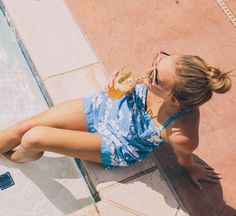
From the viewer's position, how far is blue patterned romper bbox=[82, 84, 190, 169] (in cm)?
306

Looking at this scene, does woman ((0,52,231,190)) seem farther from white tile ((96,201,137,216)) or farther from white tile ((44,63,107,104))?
white tile ((44,63,107,104))

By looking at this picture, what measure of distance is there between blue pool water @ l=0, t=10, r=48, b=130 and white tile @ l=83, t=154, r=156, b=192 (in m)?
0.92

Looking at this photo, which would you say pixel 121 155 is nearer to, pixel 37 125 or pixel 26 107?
pixel 37 125

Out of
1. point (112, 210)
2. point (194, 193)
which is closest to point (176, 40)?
point (194, 193)

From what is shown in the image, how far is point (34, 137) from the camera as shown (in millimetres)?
3025

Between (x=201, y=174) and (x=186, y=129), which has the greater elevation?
(x=186, y=129)

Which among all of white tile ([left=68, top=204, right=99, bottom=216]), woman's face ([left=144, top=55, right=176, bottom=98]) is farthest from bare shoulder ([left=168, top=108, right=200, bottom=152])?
white tile ([left=68, top=204, right=99, bottom=216])

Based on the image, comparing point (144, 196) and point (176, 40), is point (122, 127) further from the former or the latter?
point (176, 40)

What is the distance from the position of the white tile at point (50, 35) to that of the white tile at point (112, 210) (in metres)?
1.39

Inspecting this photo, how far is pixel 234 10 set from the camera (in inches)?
183

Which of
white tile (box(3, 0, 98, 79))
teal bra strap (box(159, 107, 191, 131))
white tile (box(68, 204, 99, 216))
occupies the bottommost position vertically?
white tile (box(68, 204, 99, 216))

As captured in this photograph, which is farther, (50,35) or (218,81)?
(50,35)

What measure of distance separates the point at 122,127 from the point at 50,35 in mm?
1562

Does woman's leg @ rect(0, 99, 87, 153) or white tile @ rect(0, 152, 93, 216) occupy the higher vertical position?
woman's leg @ rect(0, 99, 87, 153)
